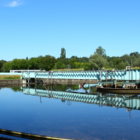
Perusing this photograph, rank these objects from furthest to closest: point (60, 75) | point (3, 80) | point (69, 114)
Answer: point (3, 80) < point (60, 75) < point (69, 114)

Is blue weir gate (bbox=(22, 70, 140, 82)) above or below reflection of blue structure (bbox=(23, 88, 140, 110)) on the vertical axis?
above

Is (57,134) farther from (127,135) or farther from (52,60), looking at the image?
(52,60)

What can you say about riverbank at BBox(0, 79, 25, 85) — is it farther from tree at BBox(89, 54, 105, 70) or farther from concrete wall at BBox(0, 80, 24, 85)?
tree at BBox(89, 54, 105, 70)

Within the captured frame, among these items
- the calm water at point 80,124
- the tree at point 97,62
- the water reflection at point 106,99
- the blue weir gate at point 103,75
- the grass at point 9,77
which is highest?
the tree at point 97,62

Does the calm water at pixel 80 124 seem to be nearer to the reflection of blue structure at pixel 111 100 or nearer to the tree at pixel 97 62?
the reflection of blue structure at pixel 111 100

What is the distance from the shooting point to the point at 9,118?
2761 cm

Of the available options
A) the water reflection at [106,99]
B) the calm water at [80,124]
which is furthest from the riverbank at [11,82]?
the calm water at [80,124]

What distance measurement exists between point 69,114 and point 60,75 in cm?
5106

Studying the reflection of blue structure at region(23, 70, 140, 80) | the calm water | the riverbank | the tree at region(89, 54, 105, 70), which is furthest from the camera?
the tree at region(89, 54, 105, 70)

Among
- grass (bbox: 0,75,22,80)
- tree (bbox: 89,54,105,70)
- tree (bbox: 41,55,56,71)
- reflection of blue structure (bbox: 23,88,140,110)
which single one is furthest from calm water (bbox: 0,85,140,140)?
tree (bbox: 41,55,56,71)

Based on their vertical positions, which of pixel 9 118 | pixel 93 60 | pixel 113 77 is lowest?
pixel 9 118

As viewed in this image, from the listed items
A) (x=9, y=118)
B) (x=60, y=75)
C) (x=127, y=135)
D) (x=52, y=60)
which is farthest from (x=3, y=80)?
(x=127, y=135)

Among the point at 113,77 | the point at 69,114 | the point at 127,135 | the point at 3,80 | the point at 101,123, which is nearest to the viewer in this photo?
the point at 127,135

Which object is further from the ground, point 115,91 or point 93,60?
point 93,60
